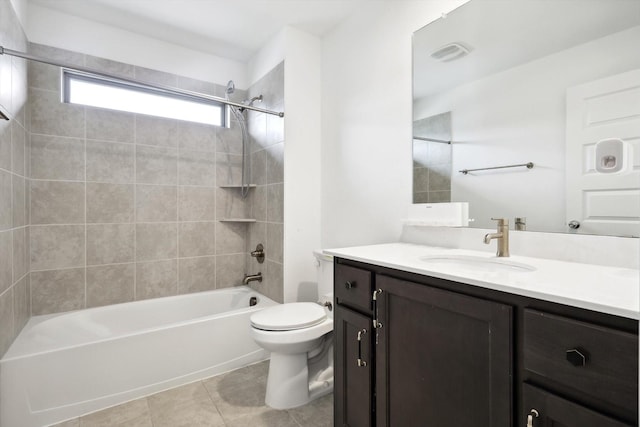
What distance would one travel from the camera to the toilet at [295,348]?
1.69 meters

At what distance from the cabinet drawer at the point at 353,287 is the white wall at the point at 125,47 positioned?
2.28 meters

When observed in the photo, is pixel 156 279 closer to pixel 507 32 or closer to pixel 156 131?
pixel 156 131

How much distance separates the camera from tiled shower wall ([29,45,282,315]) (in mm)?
2143

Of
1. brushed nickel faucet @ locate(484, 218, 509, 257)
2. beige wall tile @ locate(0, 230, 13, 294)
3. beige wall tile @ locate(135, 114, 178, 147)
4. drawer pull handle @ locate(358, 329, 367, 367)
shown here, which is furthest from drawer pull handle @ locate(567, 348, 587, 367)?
beige wall tile @ locate(135, 114, 178, 147)

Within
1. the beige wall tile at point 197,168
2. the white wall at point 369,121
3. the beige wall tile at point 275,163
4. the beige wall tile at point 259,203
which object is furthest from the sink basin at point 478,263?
the beige wall tile at point 197,168

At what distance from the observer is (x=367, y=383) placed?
1239mm

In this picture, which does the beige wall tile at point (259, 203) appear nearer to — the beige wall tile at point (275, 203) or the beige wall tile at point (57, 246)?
the beige wall tile at point (275, 203)

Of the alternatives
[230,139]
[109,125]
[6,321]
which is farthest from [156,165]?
[6,321]

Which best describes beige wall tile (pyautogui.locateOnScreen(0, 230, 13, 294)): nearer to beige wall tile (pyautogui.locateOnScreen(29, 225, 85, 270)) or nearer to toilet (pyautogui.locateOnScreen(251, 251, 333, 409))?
beige wall tile (pyautogui.locateOnScreen(29, 225, 85, 270))

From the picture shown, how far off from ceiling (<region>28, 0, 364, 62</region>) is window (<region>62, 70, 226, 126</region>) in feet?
1.39

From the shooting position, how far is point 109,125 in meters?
2.35

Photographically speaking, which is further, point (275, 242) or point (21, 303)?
point (275, 242)

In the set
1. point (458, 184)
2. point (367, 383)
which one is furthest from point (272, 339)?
point (458, 184)

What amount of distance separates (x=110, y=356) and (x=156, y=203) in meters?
1.18
